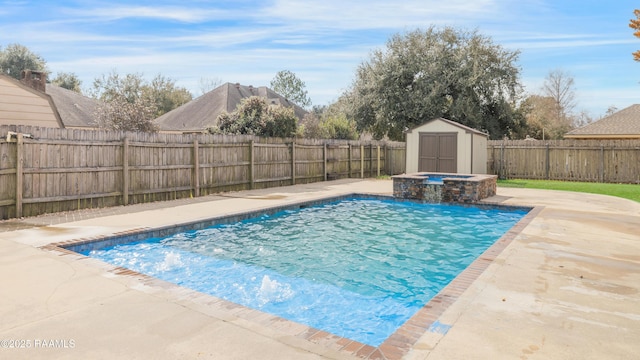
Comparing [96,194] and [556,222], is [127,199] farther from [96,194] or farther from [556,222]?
[556,222]

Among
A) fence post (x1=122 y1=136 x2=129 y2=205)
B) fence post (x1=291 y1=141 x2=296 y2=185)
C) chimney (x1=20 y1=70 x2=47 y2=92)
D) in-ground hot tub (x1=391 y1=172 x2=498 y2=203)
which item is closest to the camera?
fence post (x1=122 y1=136 x2=129 y2=205)

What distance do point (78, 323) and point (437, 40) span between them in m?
24.8

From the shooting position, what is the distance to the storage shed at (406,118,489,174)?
52.2 ft

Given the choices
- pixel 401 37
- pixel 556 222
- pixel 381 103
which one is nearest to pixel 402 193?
pixel 556 222

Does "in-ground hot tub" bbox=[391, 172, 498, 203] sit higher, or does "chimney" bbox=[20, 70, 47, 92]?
"chimney" bbox=[20, 70, 47, 92]

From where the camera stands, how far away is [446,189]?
11844mm

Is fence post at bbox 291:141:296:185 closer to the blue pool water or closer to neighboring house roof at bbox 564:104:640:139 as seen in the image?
the blue pool water

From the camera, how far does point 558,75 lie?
4441cm

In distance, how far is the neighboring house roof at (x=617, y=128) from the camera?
22484mm

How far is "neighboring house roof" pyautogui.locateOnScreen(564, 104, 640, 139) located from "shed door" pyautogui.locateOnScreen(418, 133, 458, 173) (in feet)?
40.4

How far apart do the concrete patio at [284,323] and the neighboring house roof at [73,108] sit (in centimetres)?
1817

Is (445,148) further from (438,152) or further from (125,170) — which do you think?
(125,170)

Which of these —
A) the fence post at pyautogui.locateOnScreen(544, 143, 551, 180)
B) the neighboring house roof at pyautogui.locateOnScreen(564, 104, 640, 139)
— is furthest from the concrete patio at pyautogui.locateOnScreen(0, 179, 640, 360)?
the neighboring house roof at pyautogui.locateOnScreen(564, 104, 640, 139)

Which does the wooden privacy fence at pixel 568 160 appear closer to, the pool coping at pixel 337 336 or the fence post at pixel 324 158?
the fence post at pixel 324 158
